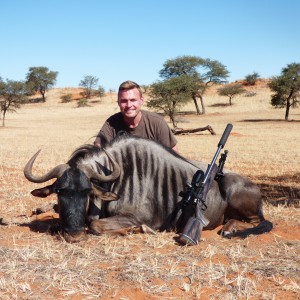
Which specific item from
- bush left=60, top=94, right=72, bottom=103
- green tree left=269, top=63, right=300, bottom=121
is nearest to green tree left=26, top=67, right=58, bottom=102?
bush left=60, top=94, right=72, bottom=103

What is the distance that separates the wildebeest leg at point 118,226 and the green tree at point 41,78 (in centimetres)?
7891

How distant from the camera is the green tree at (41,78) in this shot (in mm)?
81188

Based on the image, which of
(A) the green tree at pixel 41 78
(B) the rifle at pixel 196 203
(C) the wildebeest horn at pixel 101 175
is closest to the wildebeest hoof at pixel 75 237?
(C) the wildebeest horn at pixel 101 175

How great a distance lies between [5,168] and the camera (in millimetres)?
11633

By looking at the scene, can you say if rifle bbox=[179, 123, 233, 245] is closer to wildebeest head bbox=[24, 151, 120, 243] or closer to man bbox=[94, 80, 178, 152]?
wildebeest head bbox=[24, 151, 120, 243]

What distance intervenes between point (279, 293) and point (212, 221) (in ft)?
7.12

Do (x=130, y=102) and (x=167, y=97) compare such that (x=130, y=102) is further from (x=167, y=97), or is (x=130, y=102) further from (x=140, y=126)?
(x=167, y=97)

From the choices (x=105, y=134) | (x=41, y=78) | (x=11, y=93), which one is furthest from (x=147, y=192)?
(x=41, y=78)

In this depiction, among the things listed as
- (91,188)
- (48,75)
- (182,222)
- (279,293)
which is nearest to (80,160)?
(91,188)

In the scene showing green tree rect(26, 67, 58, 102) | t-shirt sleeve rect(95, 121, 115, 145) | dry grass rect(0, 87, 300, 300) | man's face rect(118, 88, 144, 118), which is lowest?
dry grass rect(0, 87, 300, 300)

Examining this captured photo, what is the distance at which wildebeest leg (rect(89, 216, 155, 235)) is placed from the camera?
4916 millimetres

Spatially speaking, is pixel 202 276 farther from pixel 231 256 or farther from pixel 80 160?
pixel 80 160

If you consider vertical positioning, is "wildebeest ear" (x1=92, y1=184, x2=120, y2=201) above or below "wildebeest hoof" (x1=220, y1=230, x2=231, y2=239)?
above

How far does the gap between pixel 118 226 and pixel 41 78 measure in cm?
8113
